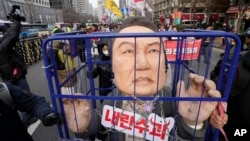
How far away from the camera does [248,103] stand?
1.60m

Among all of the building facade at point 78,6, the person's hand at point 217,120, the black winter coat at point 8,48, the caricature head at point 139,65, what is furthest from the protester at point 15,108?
the building facade at point 78,6

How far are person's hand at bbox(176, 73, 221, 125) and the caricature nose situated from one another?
27 centimetres

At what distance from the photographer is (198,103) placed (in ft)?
3.90

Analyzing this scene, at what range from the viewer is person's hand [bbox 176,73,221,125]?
1.14 m

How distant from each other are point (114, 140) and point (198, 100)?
63 centimetres

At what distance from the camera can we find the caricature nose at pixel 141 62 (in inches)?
44.8

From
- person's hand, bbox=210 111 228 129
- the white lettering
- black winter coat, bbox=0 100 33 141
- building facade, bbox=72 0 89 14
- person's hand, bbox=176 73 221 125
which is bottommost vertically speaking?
the white lettering

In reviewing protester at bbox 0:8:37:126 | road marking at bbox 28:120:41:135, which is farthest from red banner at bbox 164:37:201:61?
road marking at bbox 28:120:41:135

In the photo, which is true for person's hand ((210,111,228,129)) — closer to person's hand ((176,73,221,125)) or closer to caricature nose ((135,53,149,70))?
person's hand ((176,73,221,125))

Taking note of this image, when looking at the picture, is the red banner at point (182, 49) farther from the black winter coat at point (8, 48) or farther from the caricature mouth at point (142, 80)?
the black winter coat at point (8, 48)

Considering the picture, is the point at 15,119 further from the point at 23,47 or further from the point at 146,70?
the point at 23,47

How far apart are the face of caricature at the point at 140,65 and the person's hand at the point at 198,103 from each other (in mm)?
175

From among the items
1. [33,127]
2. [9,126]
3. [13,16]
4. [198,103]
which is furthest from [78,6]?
[198,103]

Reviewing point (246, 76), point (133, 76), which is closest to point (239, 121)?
point (246, 76)
